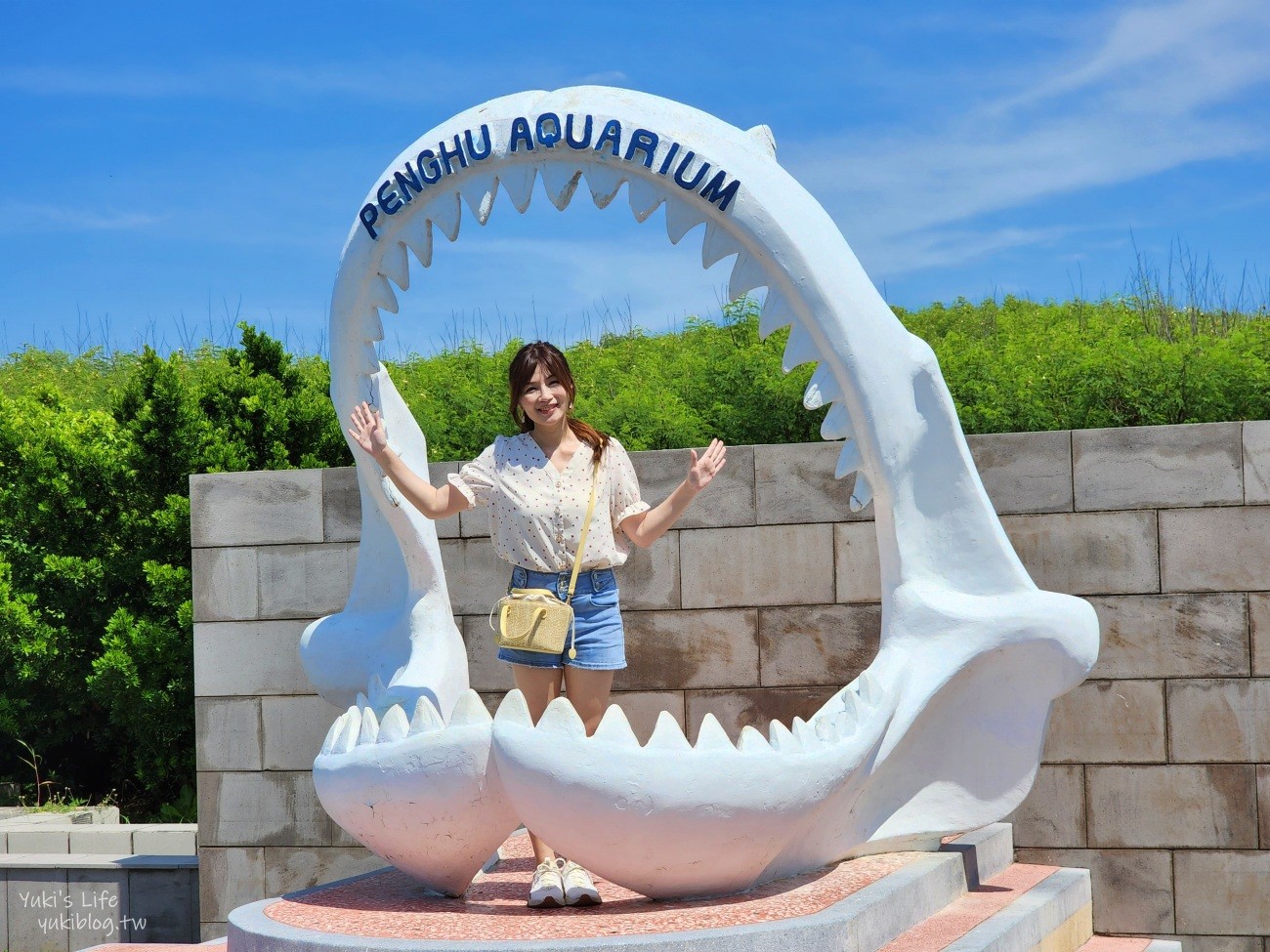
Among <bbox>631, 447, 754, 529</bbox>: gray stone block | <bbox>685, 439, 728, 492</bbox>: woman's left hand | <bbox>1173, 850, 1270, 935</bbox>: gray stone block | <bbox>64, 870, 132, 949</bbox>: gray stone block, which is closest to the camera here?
<bbox>685, 439, 728, 492</bbox>: woman's left hand

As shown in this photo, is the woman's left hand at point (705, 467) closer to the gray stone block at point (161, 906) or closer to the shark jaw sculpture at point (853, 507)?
the shark jaw sculpture at point (853, 507)

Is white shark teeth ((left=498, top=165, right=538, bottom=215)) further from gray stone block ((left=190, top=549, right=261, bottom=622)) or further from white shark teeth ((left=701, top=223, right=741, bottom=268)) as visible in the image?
gray stone block ((left=190, top=549, right=261, bottom=622))

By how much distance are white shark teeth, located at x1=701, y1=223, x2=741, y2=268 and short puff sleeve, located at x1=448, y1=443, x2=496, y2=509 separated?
36.3 inches

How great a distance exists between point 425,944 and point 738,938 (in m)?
0.79

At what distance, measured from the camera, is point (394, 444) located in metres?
5.21

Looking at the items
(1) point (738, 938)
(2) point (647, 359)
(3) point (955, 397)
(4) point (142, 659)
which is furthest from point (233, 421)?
(1) point (738, 938)

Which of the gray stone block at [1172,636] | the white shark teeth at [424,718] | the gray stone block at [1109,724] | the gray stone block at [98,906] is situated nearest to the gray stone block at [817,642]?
the gray stone block at [1109,724]

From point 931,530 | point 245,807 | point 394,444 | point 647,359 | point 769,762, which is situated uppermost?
point 647,359

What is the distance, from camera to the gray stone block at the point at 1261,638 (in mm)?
5855

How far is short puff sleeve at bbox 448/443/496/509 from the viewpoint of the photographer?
4.52 metres

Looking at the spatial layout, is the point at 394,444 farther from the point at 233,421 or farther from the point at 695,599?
the point at 233,421

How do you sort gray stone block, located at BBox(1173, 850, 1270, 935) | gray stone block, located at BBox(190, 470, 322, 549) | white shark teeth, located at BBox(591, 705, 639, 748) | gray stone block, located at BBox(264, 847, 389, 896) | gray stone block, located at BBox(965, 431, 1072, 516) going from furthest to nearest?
gray stone block, located at BBox(190, 470, 322, 549), gray stone block, located at BBox(264, 847, 389, 896), gray stone block, located at BBox(965, 431, 1072, 516), gray stone block, located at BBox(1173, 850, 1270, 935), white shark teeth, located at BBox(591, 705, 639, 748)

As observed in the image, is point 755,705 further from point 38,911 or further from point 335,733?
point 38,911

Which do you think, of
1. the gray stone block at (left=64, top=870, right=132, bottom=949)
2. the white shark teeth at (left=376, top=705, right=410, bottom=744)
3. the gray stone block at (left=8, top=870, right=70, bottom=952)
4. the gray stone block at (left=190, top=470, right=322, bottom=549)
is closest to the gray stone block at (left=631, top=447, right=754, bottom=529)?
the gray stone block at (left=190, top=470, right=322, bottom=549)
